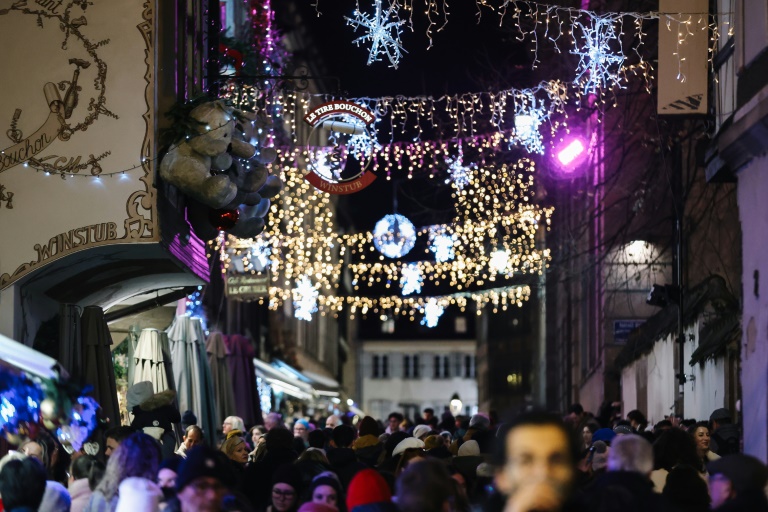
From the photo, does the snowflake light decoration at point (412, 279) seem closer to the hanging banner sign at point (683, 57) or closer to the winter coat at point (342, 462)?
the hanging banner sign at point (683, 57)

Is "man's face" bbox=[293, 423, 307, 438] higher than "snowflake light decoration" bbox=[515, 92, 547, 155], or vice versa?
"snowflake light decoration" bbox=[515, 92, 547, 155]

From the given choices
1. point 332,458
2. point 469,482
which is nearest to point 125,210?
→ point 332,458

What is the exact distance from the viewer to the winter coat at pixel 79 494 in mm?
9523

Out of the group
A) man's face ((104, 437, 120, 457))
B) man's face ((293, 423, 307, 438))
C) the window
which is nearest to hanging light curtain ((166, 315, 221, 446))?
man's face ((293, 423, 307, 438))

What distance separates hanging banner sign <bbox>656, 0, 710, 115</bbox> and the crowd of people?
379cm

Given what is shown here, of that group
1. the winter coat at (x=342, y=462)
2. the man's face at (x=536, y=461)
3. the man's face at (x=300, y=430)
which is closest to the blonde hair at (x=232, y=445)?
the winter coat at (x=342, y=462)

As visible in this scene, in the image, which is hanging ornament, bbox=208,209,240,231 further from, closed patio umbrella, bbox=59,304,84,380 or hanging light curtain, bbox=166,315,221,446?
hanging light curtain, bbox=166,315,221,446

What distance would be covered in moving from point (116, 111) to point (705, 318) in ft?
30.9

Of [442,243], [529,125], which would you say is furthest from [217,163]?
[442,243]

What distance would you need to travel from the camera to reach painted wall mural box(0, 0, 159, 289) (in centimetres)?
1483

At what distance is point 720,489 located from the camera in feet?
26.1

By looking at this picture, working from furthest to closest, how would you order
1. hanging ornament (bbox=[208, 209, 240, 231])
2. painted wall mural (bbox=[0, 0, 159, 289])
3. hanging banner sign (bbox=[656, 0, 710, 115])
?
hanging ornament (bbox=[208, 209, 240, 231]) → hanging banner sign (bbox=[656, 0, 710, 115]) → painted wall mural (bbox=[0, 0, 159, 289])

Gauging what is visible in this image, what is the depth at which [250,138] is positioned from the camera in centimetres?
1700

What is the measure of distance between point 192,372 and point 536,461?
14614 mm
